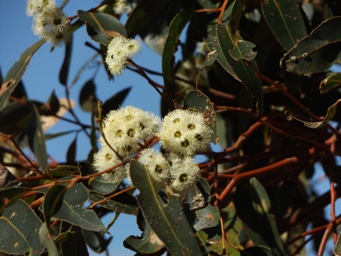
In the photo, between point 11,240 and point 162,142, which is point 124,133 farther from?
point 11,240

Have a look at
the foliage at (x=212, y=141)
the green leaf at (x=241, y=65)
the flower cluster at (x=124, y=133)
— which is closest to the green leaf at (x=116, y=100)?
the foliage at (x=212, y=141)

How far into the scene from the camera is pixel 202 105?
5.44 ft

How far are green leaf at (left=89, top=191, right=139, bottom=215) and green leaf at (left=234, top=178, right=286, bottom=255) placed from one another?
407 millimetres

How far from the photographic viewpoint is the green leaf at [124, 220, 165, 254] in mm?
1625

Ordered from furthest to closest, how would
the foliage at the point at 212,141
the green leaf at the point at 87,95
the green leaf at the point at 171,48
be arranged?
the green leaf at the point at 87,95, the green leaf at the point at 171,48, the foliage at the point at 212,141

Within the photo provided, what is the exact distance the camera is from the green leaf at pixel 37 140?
2141 mm

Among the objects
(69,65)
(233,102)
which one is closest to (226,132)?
(233,102)

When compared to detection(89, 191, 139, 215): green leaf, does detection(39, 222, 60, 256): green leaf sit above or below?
below

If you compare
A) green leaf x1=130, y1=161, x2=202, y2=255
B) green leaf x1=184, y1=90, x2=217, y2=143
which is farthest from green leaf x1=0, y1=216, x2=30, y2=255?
green leaf x1=184, y1=90, x2=217, y2=143

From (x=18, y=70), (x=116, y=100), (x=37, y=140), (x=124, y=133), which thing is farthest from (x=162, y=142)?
(x=116, y=100)

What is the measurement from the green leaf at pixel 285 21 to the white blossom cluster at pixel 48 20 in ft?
1.65

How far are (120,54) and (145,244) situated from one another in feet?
1.38

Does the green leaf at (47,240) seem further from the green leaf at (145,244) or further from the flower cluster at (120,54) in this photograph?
the flower cluster at (120,54)

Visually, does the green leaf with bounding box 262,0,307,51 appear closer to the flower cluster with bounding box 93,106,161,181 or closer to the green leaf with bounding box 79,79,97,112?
the flower cluster with bounding box 93,106,161,181
